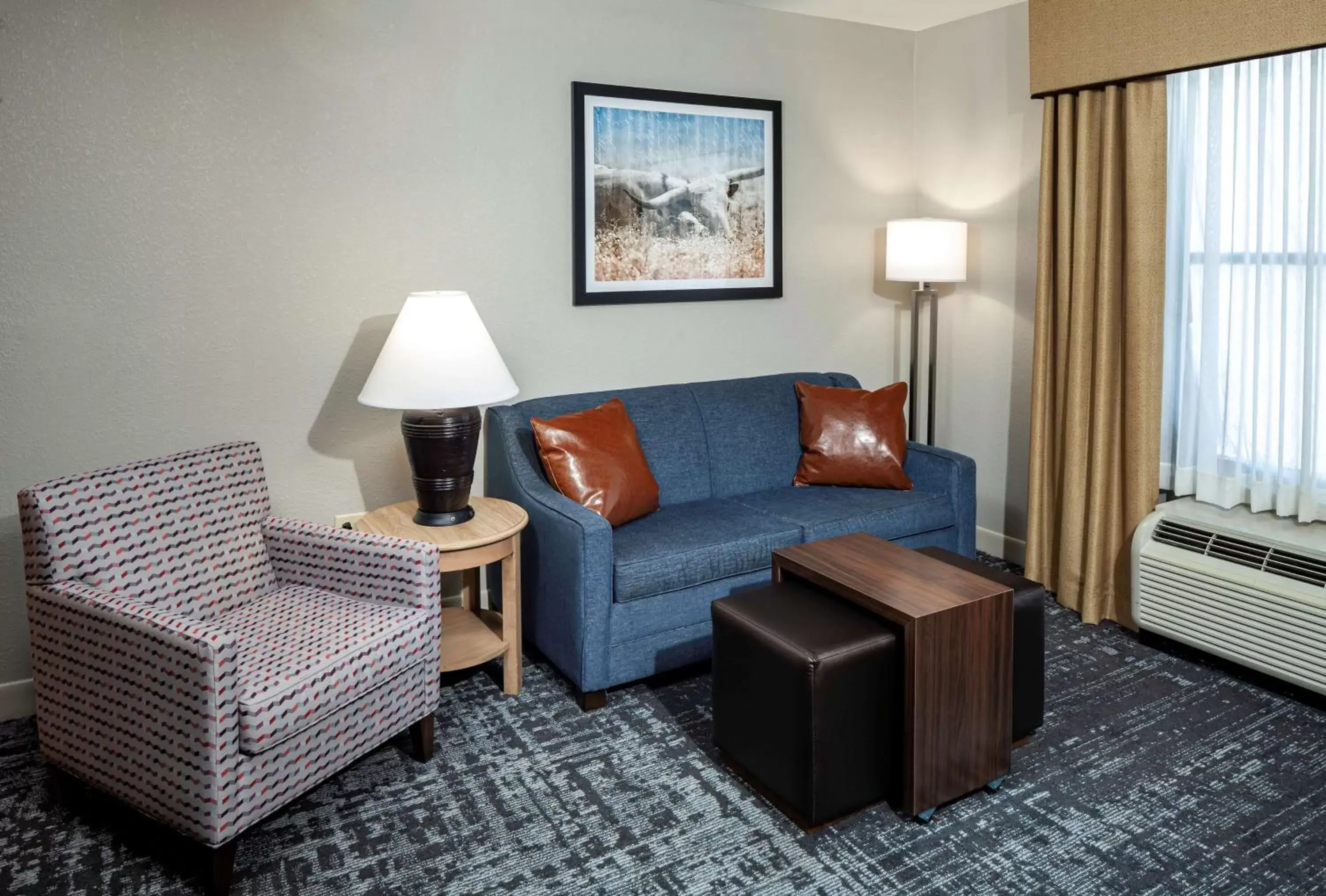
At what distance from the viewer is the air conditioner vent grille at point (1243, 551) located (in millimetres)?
2998

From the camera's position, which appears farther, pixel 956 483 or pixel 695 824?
pixel 956 483

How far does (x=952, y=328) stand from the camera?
4539 mm

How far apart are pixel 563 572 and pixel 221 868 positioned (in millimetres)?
1226

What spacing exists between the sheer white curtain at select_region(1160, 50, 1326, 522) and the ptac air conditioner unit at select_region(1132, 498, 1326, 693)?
6.5 inches

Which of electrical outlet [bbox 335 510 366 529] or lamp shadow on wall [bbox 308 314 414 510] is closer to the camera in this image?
electrical outlet [bbox 335 510 366 529]

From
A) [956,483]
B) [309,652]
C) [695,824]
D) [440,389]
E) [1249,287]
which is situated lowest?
[695,824]

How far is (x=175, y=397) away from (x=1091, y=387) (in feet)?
10.5

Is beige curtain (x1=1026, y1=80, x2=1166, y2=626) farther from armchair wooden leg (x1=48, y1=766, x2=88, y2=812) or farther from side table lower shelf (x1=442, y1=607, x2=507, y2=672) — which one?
armchair wooden leg (x1=48, y1=766, x2=88, y2=812)

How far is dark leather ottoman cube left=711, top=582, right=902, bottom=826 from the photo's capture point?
91.7 inches

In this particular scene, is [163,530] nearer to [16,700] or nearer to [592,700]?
[16,700]

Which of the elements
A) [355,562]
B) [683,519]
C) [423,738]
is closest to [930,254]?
[683,519]

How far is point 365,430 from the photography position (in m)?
3.51

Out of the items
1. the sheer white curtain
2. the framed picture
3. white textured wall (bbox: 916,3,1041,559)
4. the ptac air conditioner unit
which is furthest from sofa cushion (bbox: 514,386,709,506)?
the sheer white curtain

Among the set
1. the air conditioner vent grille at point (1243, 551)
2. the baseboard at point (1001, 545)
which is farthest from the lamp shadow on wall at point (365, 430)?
the air conditioner vent grille at point (1243, 551)
